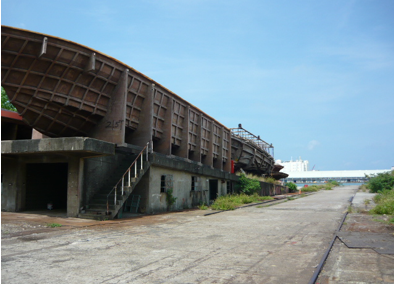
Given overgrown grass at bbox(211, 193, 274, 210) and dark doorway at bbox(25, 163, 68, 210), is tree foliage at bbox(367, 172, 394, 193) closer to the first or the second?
overgrown grass at bbox(211, 193, 274, 210)

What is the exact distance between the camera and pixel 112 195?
49.5 ft

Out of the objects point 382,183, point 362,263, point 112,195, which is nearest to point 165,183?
point 112,195

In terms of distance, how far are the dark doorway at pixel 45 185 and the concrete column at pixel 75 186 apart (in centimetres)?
392

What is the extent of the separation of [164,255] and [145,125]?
39.8 ft

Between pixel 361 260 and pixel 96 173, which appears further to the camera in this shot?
pixel 96 173

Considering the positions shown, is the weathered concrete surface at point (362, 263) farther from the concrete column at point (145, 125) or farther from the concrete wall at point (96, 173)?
the concrete column at point (145, 125)

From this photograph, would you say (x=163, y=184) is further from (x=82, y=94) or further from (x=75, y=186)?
(x=82, y=94)

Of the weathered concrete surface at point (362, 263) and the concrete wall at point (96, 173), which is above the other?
the concrete wall at point (96, 173)

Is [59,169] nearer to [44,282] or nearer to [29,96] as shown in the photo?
[29,96]

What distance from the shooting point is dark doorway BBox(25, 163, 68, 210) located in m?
17.5

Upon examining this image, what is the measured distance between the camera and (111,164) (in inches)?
685

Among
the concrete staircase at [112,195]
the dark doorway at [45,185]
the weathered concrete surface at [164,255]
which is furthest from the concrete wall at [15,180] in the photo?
the weathered concrete surface at [164,255]

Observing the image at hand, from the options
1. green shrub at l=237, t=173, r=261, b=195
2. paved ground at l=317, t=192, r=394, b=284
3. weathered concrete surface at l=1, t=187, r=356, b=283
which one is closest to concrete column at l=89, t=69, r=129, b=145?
weathered concrete surface at l=1, t=187, r=356, b=283

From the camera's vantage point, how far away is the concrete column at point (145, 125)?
731 inches
